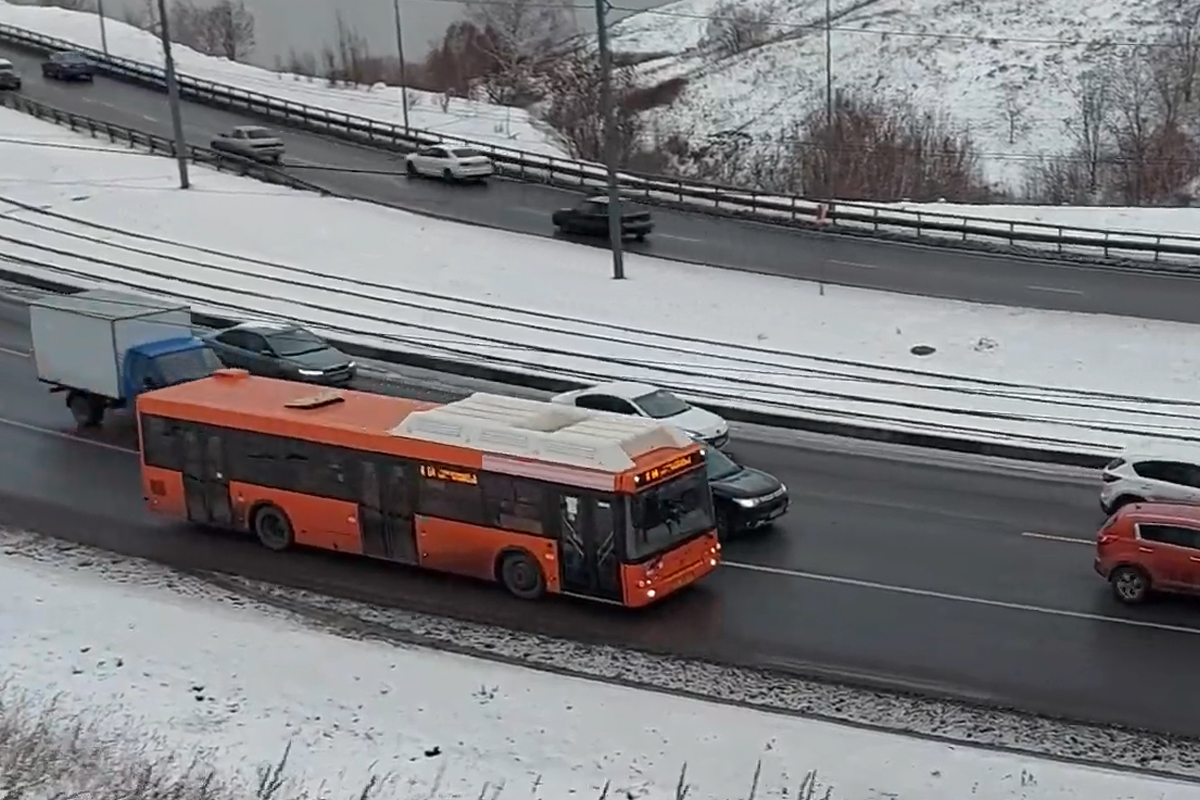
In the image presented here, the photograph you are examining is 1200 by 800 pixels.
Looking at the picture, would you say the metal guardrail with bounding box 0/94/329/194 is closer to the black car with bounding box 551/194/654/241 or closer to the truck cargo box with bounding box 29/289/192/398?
the black car with bounding box 551/194/654/241

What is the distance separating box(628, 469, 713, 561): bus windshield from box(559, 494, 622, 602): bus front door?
0.89 feet

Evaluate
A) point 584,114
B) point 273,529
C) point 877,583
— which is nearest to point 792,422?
point 877,583

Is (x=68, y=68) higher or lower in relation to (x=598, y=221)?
higher

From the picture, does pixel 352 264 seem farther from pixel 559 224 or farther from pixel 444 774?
pixel 444 774

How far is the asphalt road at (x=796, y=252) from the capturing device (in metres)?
35.9

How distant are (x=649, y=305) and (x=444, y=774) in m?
23.1

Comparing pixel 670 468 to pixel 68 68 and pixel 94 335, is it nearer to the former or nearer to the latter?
pixel 94 335

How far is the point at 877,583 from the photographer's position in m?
18.6

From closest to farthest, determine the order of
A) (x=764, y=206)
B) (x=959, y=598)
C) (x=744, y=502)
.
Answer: (x=959, y=598) → (x=744, y=502) → (x=764, y=206)

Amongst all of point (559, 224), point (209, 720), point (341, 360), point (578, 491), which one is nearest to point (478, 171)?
point (559, 224)

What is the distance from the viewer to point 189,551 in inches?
805

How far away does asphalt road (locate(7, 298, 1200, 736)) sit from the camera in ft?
53.2

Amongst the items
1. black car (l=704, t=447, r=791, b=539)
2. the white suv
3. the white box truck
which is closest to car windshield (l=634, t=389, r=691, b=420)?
black car (l=704, t=447, r=791, b=539)

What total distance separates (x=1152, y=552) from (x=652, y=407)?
8433 millimetres
